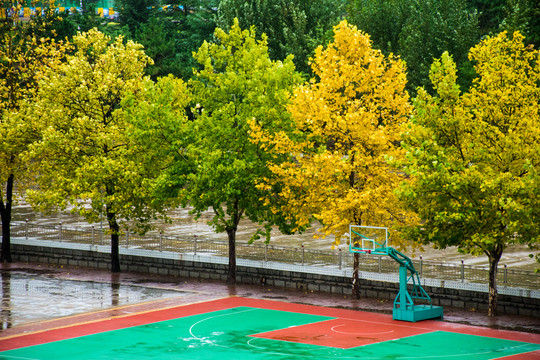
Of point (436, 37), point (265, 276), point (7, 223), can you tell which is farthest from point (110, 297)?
point (436, 37)

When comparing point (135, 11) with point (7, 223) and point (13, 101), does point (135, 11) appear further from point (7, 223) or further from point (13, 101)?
point (7, 223)

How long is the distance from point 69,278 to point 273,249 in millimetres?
9630

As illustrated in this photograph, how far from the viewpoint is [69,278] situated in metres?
37.5

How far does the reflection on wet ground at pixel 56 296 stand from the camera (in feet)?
98.1

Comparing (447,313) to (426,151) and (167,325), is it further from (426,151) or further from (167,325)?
(167,325)

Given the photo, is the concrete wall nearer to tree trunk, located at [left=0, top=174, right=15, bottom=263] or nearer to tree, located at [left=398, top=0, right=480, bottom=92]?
tree trunk, located at [left=0, top=174, right=15, bottom=263]

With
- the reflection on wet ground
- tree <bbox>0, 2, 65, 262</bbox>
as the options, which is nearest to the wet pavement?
the reflection on wet ground

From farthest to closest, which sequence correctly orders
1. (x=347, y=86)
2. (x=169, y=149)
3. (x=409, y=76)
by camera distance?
(x=409, y=76) → (x=169, y=149) → (x=347, y=86)

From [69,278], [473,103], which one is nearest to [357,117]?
[473,103]

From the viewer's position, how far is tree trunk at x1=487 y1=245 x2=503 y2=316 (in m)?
28.7

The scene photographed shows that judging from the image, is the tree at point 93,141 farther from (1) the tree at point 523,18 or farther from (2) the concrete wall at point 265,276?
(1) the tree at point 523,18

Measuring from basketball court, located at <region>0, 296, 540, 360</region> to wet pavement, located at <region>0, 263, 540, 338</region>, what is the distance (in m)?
0.73

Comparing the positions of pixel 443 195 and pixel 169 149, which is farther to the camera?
pixel 169 149

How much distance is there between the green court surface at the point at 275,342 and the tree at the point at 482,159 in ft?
11.6
